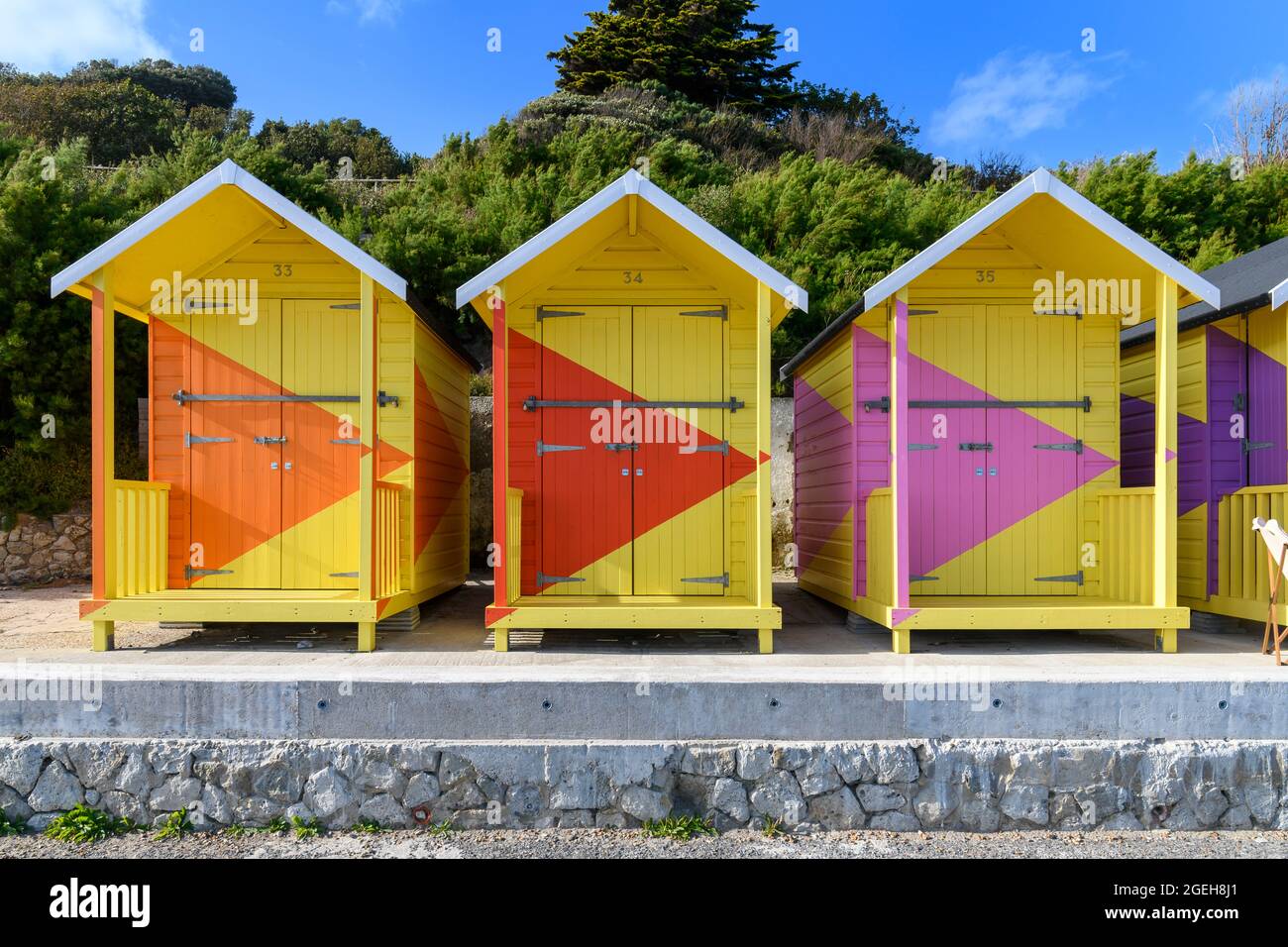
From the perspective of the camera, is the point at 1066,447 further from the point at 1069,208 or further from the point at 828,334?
the point at 828,334

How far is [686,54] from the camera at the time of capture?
22516 mm

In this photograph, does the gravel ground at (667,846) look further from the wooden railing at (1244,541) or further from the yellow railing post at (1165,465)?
the wooden railing at (1244,541)

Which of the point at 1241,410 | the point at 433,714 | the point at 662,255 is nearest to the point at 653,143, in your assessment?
the point at 662,255

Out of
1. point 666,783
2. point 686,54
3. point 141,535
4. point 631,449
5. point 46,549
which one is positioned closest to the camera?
point 666,783

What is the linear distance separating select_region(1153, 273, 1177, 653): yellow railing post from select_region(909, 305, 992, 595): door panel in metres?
1.19

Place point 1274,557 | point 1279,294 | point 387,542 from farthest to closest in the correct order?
point 387,542
point 1279,294
point 1274,557

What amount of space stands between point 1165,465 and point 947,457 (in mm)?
1456

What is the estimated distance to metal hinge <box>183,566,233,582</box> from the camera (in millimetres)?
6145

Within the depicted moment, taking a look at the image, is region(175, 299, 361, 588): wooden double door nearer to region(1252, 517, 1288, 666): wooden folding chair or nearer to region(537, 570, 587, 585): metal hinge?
region(537, 570, 587, 585): metal hinge

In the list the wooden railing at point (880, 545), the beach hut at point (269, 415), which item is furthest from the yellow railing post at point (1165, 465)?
the beach hut at point (269, 415)

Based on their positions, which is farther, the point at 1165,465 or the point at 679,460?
the point at 679,460

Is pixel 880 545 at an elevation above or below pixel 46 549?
above

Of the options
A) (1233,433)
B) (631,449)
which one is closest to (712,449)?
(631,449)

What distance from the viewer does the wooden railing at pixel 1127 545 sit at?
5.58 meters
